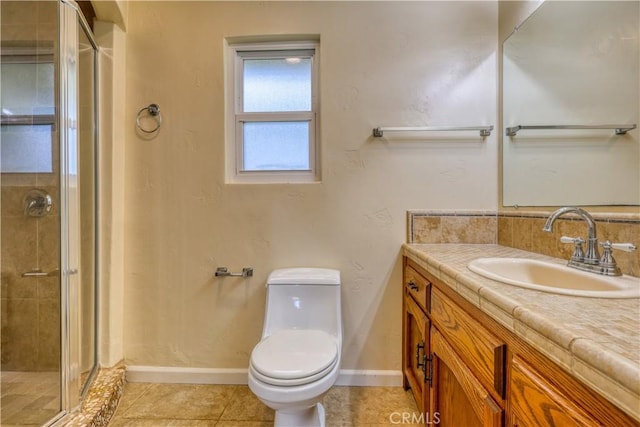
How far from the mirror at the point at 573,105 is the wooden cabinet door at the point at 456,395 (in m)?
0.80

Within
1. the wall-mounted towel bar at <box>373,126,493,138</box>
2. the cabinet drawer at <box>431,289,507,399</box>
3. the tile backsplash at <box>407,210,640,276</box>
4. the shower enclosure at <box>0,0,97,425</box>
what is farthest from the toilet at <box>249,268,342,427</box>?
the shower enclosure at <box>0,0,97,425</box>

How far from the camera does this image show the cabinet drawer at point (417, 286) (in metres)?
1.24

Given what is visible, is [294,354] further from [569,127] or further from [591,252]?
[569,127]

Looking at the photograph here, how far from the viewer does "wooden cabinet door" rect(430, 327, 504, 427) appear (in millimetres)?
740

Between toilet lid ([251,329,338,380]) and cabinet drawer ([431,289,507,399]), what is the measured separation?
46cm

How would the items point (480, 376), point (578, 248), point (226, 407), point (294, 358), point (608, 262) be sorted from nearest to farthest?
point (480, 376)
point (608, 262)
point (578, 248)
point (294, 358)
point (226, 407)

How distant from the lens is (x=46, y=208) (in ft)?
4.70

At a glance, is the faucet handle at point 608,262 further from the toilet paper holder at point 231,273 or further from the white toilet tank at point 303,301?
the toilet paper holder at point 231,273

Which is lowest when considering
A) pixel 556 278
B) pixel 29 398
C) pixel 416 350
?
pixel 29 398

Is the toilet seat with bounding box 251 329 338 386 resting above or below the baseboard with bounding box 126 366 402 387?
above

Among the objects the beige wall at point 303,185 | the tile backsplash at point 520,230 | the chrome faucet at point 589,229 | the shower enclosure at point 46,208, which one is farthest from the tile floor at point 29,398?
the chrome faucet at point 589,229

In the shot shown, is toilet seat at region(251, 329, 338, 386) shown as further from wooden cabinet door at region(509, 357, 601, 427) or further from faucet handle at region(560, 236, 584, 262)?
faucet handle at region(560, 236, 584, 262)

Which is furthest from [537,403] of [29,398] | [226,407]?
[29,398]

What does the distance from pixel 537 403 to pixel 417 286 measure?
31.8 inches
